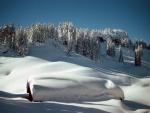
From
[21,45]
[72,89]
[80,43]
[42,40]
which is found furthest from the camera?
[80,43]

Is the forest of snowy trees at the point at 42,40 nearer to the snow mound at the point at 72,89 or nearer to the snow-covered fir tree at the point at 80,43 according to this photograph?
the snow-covered fir tree at the point at 80,43

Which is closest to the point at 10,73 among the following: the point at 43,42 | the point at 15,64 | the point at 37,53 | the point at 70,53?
the point at 15,64

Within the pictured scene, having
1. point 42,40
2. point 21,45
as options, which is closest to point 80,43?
point 42,40

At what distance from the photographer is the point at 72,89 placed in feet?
89.0

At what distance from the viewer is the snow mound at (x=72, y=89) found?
2500 centimetres

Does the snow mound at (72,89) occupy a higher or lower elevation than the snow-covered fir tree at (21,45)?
lower

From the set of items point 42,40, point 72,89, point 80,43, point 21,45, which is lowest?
point 72,89

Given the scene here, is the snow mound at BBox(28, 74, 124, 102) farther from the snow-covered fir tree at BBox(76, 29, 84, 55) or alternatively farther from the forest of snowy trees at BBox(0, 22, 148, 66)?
the snow-covered fir tree at BBox(76, 29, 84, 55)

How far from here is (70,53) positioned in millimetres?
91500

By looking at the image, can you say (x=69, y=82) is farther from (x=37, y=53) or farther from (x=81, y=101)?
(x=37, y=53)

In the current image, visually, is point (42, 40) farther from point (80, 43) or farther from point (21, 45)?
point (80, 43)

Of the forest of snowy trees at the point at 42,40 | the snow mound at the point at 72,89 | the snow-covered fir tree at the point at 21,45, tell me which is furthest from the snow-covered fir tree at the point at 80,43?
the snow mound at the point at 72,89

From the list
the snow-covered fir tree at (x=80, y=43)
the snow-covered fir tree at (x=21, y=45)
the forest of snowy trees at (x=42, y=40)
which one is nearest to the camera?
the snow-covered fir tree at (x=21, y=45)

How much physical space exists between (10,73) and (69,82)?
38408 millimetres
